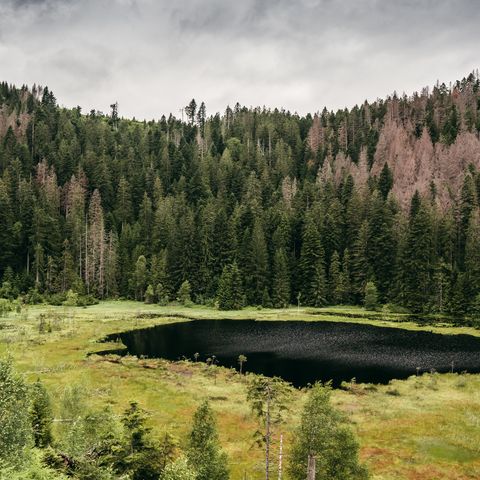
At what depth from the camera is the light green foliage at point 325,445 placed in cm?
3212

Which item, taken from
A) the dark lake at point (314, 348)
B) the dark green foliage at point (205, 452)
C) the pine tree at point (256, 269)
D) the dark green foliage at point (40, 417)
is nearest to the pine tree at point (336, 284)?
the pine tree at point (256, 269)

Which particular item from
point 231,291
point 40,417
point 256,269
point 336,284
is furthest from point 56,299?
point 40,417

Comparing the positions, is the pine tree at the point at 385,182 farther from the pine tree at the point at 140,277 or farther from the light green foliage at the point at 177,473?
the light green foliage at the point at 177,473

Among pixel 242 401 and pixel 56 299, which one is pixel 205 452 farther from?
pixel 56 299

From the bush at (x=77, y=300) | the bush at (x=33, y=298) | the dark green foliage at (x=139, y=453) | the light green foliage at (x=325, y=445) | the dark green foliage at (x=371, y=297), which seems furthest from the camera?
the bush at (x=33, y=298)

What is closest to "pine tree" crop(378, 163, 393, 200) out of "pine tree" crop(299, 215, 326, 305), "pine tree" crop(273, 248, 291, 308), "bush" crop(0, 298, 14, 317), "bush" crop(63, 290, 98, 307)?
Answer: "pine tree" crop(299, 215, 326, 305)

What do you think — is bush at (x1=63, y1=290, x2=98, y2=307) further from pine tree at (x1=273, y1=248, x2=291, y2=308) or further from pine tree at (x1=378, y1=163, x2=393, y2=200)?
pine tree at (x1=378, y1=163, x2=393, y2=200)

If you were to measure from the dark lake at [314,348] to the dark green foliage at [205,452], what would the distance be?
3547cm

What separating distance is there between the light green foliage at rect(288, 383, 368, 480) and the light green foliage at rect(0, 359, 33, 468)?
17918 mm

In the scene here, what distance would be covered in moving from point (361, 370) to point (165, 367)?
31.7 metres

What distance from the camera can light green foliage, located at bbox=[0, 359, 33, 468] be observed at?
2730 cm

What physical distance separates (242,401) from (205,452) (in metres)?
28.9

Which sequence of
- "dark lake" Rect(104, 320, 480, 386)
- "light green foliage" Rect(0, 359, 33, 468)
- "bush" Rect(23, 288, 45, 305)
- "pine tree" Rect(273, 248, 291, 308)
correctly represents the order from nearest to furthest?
"light green foliage" Rect(0, 359, 33, 468) → "dark lake" Rect(104, 320, 480, 386) → "bush" Rect(23, 288, 45, 305) → "pine tree" Rect(273, 248, 291, 308)

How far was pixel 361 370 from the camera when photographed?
250ft
